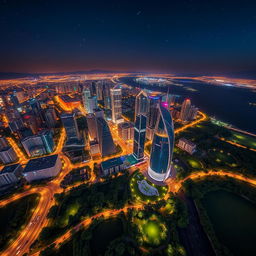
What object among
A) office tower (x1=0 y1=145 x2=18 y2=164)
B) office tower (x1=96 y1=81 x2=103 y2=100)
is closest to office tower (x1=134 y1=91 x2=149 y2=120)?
office tower (x1=0 y1=145 x2=18 y2=164)

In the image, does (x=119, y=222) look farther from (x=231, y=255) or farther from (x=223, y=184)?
(x=223, y=184)

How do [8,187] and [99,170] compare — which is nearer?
[8,187]

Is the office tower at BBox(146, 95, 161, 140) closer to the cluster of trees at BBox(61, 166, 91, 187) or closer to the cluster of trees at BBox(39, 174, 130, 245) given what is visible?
the cluster of trees at BBox(39, 174, 130, 245)

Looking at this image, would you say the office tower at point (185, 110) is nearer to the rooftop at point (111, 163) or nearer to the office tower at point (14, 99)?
the rooftop at point (111, 163)

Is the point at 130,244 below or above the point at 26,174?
below

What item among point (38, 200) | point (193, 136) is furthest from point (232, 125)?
point (38, 200)

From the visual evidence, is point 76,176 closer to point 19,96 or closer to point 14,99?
point 14,99
